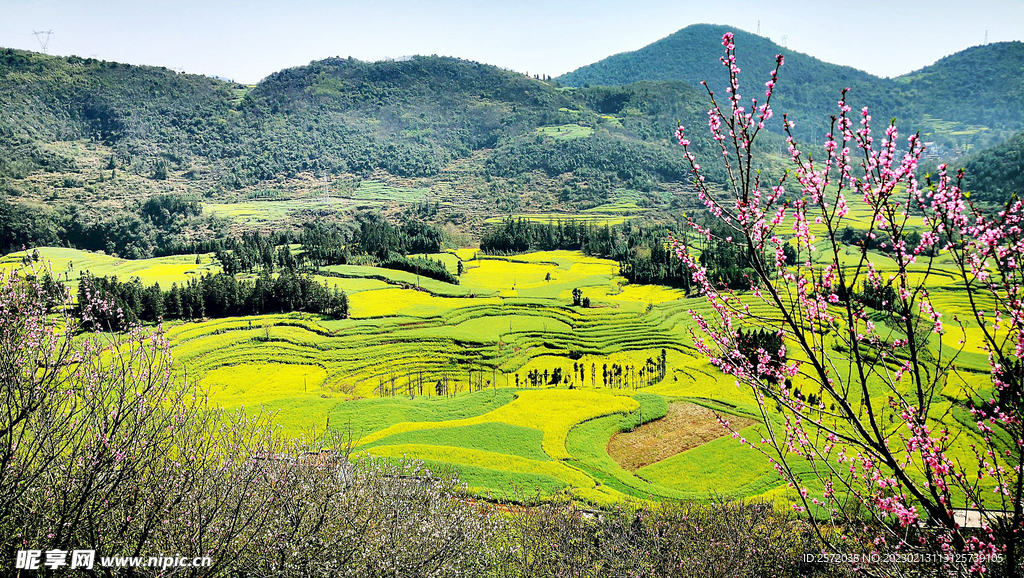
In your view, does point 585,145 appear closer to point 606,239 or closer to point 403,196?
point 403,196

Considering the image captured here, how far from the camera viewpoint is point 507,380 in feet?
147

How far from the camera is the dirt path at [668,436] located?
29.7m

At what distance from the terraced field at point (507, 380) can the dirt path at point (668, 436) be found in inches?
5.0

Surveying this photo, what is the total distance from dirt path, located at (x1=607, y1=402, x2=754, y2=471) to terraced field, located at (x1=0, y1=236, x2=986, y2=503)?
5.0 inches

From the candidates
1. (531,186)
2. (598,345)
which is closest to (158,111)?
(531,186)

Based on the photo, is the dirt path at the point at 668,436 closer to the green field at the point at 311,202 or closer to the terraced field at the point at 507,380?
the terraced field at the point at 507,380

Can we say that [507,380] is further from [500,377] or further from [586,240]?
[586,240]

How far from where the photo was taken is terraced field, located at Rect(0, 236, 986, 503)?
27.1m

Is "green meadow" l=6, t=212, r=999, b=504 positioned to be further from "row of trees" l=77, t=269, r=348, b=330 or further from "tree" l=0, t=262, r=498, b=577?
"tree" l=0, t=262, r=498, b=577

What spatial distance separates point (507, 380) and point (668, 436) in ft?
51.9

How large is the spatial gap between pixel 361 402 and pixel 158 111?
20937 cm

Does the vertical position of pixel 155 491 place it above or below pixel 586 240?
above

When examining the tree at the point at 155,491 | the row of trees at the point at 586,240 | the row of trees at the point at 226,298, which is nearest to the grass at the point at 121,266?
the row of trees at the point at 226,298

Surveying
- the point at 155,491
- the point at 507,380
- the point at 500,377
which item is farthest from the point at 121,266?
the point at 155,491
